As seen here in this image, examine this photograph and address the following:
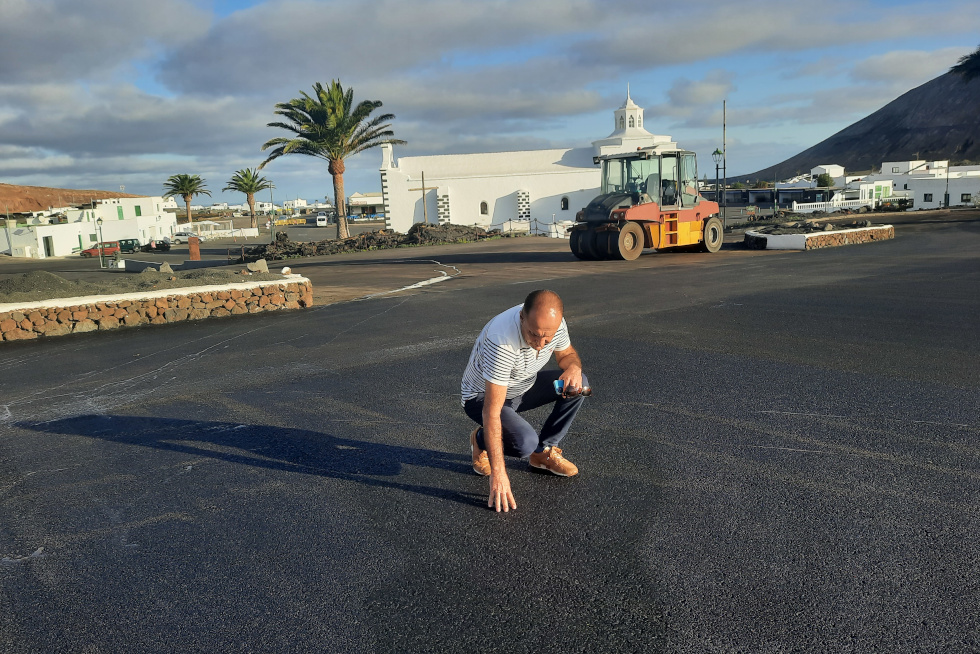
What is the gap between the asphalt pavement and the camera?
320cm

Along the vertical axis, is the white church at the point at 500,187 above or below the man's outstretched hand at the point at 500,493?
above

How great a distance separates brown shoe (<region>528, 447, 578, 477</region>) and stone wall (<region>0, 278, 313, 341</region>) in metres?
9.24

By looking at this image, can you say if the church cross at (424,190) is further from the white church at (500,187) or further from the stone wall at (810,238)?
the stone wall at (810,238)

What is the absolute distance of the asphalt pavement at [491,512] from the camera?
10.5ft

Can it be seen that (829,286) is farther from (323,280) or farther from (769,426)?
(323,280)

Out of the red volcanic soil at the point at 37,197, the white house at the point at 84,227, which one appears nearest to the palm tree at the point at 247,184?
the white house at the point at 84,227

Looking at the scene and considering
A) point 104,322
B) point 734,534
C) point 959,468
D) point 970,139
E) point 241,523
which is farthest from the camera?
point 970,139

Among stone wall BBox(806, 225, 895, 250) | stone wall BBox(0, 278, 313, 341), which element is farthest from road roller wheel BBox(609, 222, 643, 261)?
stone wall BBox(0, 278, 313, 341)

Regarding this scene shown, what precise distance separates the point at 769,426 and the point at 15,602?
4919 mm

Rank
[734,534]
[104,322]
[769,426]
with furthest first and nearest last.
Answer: [104,322], [769,426], [734,534]

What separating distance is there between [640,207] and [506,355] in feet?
53.6

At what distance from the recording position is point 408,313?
12.2 m

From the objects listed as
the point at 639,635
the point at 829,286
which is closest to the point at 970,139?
the point at 829,286

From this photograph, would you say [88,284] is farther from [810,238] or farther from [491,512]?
[810,238]
